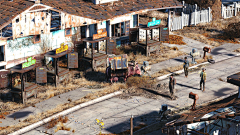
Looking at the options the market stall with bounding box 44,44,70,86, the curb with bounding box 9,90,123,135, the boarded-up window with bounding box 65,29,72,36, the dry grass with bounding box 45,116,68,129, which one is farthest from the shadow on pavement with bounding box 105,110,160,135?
the boarded-up window with bounding box 65,29,72,36

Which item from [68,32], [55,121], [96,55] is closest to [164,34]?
[96,55]

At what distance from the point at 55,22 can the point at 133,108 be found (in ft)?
30.9

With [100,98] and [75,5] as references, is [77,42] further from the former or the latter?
[100,98]

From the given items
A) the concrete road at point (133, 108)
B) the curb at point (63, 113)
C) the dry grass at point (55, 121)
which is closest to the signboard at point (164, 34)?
the concrete road at point (133, 108)

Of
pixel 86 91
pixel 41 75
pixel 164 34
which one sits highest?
pixel 164 34

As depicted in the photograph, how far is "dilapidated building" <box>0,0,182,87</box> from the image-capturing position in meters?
27.4

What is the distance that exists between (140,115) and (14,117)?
7104mm

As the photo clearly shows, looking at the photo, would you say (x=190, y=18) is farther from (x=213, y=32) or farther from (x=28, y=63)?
(x=28, y=63)

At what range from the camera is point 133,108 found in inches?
973

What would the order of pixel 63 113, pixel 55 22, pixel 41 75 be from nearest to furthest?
pixel 63 113
pixel 41 75
pixel 55 22

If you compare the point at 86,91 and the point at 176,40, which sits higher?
the point at 176,40

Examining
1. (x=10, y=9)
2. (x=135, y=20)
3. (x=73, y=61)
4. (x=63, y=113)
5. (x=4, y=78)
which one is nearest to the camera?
(x=63, y=113)

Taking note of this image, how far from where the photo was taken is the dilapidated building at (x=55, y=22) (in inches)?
1080

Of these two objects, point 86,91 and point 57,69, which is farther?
point 57,69
